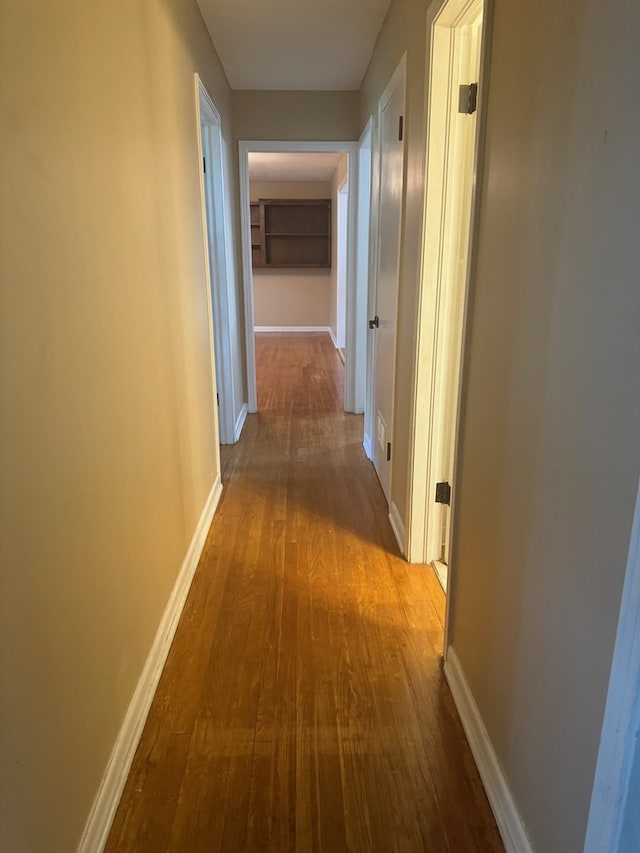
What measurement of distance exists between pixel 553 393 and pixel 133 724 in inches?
55.1

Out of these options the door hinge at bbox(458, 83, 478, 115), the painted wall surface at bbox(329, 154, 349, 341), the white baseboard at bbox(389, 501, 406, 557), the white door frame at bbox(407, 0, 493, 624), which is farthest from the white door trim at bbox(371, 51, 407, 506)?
the painted wall surface at bbox(329, 154, 349, 341)

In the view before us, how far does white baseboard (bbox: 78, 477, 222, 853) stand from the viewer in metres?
1.33

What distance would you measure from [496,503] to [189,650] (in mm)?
1209

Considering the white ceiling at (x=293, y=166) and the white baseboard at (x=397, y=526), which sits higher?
the white ceiling at (x=293, y=166)

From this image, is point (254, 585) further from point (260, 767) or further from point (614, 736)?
point (614, 736)

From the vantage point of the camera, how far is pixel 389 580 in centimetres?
247

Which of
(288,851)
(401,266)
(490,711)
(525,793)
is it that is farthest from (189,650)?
(401,266)

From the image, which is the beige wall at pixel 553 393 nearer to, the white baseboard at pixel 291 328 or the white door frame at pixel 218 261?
the white door frame at pixel 218 261

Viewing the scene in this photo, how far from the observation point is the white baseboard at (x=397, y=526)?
270 centimetres

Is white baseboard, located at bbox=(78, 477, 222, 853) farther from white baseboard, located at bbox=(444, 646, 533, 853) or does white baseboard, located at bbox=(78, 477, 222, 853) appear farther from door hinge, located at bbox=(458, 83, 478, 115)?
door hinge, located at bbox=(458, 83, 478, 115)

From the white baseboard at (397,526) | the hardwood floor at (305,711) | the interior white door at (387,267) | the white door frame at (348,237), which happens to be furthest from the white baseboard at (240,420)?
the white baseboard at (397,526)

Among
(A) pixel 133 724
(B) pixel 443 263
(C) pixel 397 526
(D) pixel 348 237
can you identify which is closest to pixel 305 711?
(A) pixel 133 724

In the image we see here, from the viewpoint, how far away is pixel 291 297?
9898 millimetres

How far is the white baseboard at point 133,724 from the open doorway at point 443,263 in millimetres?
977
